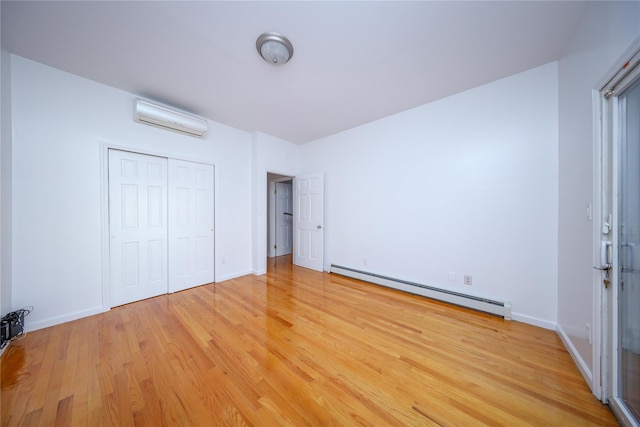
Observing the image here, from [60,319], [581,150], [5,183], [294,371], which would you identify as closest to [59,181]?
[5,183]

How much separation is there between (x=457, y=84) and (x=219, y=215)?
3.95 meters

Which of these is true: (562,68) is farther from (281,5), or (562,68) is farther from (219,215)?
(219,215)

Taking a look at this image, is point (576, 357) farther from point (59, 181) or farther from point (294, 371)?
point (59, 181)

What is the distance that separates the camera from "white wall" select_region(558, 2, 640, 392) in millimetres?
1229

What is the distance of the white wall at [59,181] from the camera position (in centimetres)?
200

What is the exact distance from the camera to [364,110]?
3.05m

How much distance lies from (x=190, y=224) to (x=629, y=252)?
14.5ft

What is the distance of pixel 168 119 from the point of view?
271 cm

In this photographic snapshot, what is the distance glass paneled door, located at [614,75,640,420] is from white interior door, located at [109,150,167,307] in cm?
446

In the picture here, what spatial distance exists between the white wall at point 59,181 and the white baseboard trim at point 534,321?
4.82 m

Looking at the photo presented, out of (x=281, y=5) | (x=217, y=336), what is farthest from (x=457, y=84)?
(x=217, y=336)

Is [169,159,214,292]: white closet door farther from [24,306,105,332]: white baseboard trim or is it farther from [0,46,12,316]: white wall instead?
[0,46,12,316]: white wall

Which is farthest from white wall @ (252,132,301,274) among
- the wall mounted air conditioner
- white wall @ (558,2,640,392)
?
white wall @ (558,2,640,392)

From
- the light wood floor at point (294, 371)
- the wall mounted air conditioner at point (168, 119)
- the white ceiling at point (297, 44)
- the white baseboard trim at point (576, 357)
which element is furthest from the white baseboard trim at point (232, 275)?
the white baseboard trim at point (576, 357)
